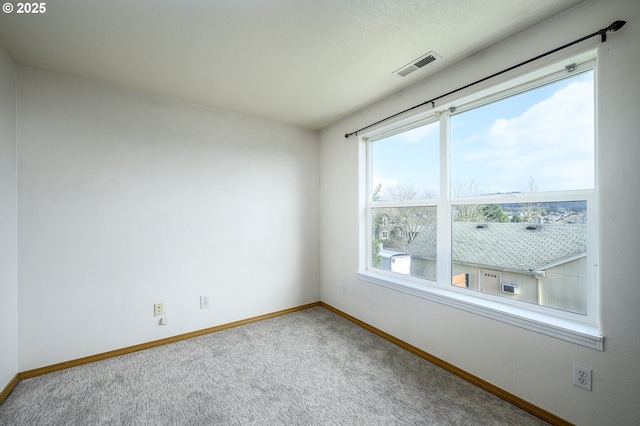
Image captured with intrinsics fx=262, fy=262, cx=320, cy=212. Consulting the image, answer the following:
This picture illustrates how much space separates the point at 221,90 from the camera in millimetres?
2541

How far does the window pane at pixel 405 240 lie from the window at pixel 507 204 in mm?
12

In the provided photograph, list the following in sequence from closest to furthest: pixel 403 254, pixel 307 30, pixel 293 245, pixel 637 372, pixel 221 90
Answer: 1. pixel 637 372
2. pixel 307 30
3. pixel 221 90
4. pixel 403 254
5. pixel 293 245

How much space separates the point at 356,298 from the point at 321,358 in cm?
93

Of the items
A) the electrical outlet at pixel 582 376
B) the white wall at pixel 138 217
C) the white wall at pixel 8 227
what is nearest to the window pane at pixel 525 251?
the electrical outlet at pixel 582 376

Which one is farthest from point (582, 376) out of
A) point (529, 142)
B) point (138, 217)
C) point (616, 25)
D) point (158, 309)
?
point (138, 217)

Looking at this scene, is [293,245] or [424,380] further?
[293,245]

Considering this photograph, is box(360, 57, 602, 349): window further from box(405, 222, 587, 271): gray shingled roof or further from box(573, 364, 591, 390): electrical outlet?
box(573, 364, 591, 390): electrical outlet

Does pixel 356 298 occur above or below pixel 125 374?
above

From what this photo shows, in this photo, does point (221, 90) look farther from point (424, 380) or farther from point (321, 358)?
point (424, 380)

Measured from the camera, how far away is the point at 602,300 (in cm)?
146

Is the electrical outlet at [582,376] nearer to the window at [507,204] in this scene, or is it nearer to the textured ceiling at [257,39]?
the window at [507,204]

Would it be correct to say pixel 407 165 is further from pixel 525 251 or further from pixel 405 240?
pixel 525 251

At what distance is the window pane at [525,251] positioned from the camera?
65.6 inches

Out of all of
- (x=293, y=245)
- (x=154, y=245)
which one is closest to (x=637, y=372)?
(x=293, y=245)
